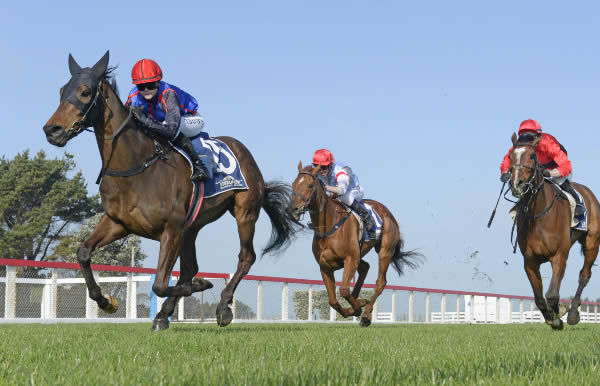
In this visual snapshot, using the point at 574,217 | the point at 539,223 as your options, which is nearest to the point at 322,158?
the point at 539,223

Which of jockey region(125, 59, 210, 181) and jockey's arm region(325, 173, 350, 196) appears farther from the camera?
jockey's arm region(325, 173, 350, 196)

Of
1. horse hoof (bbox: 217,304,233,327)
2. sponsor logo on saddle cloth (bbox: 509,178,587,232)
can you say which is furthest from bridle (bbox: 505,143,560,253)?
horse hoof (bbox: 217,304,233,327)

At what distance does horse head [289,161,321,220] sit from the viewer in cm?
988

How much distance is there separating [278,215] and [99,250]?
35.9 meters

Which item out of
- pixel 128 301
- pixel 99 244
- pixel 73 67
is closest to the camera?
pixel 73 67

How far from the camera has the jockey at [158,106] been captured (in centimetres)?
719

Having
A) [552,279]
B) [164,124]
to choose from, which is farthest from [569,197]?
[164,124]

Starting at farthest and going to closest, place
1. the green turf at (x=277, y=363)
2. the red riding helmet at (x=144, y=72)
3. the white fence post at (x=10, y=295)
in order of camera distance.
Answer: the white fence post at (x=10, y=295) → the red riding helmet at (x=144, y=72) → the green turf at (x=277, y=363)

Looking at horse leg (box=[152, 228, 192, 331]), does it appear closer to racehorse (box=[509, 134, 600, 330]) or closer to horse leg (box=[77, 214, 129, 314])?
horse leg (box=[77, 214, 129, 314])

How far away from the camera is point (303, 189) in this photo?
10.2 meters

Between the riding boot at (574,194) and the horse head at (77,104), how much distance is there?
6139mm

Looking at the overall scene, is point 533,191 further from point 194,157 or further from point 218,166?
point 194,157

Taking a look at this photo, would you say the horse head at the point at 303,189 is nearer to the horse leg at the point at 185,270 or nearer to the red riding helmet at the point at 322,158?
the red riding helmet at the point at 322,158

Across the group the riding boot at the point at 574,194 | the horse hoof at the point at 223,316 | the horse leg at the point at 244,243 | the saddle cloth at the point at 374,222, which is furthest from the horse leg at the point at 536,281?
the horse hoof at the point at 223,316
